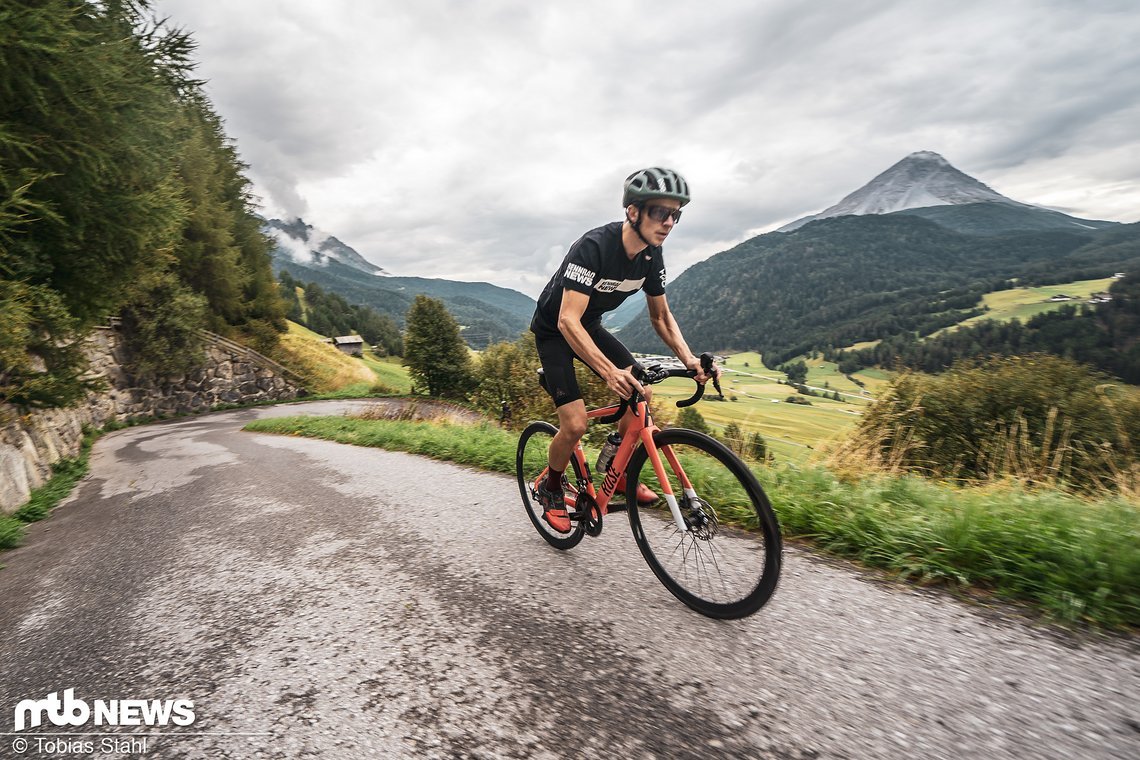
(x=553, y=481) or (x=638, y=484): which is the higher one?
(x=638, y=484)

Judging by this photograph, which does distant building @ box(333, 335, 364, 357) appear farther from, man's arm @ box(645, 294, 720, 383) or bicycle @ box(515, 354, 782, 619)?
bicycle @ box(515, 354, 782, 619)

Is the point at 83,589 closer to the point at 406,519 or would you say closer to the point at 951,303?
the point at 406,519

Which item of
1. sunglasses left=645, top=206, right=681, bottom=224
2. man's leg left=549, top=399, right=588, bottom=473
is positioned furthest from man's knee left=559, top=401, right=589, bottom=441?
sunglasses left=645, top=206, right=681, bottom=224

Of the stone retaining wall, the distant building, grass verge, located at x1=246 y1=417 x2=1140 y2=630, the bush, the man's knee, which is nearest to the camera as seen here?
grass verge, located at x1=246 y1=417 x2=1140 y2=630

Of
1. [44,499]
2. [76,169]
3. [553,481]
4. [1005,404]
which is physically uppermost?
[76,169]

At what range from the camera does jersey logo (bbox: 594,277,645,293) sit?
295cm

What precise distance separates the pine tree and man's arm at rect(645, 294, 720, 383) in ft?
116

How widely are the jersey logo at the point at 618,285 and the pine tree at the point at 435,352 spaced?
3565cm

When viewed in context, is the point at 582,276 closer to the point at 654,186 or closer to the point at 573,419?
the point at 654,186

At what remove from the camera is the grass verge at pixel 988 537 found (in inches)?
86.0

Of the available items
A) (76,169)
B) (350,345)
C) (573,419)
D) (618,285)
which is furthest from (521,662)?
(350,345)

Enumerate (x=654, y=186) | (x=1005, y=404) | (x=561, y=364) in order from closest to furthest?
(x=654, y=186), (x=561, y=364), (x=1005, y=404)

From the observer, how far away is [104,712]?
1952 mm

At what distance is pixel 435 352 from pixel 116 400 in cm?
1890
